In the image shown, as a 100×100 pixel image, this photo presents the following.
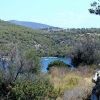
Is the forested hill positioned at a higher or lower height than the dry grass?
lower

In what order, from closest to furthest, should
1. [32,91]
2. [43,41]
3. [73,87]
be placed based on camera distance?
[32,91]
[73,87]
[43,41]

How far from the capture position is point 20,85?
15281mm

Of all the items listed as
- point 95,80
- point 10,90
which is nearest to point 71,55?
point 10,90

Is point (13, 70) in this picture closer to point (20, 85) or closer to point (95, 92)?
point (20, 85)

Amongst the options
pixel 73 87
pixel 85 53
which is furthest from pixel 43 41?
pixel 73 87

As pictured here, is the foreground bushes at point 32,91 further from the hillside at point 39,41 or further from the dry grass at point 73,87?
the hillside at point 39,41

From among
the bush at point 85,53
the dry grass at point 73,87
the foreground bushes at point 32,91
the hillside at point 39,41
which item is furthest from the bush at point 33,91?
the hillside at point 39,41

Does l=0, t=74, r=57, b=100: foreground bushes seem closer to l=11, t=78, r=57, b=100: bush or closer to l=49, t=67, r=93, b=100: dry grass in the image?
l=11, t=78, r=57, b=100: bush

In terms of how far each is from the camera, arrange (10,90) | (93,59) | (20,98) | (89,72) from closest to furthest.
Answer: (20,98) < (10,90) < (89,72) < (93,59)

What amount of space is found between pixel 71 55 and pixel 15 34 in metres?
87.9

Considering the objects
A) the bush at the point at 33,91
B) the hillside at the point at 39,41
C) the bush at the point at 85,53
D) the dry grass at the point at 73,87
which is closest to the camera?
the bush at the point at 33,91

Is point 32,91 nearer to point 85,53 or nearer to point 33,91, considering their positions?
point 33,91

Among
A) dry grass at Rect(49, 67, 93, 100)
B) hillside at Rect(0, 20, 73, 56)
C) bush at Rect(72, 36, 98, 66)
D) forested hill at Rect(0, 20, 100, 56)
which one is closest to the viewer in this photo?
dry grass at Rect(49, 67, 93, 100)

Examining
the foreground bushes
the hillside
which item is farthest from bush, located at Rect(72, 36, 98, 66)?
the hillside
